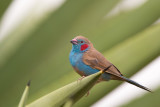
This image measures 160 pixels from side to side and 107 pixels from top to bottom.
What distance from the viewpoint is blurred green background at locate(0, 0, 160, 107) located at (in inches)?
75.6

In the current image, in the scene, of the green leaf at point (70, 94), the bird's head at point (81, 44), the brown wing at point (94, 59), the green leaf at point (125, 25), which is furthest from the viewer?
the green leaf at point (125, 25)

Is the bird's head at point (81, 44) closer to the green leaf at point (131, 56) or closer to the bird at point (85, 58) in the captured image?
the bird at point (85, 58)

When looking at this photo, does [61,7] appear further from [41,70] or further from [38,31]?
[41,70]

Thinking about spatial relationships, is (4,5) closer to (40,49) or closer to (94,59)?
(40,49)

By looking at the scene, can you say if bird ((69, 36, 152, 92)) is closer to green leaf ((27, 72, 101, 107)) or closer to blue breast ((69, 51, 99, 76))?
blue breast ((69, 51, 99, 76))

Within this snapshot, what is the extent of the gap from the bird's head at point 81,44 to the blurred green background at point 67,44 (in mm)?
103

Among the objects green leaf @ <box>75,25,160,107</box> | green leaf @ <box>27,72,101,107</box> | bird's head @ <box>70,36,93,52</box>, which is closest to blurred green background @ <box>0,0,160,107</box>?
green leaf @ <box>75,25,160,107</box>

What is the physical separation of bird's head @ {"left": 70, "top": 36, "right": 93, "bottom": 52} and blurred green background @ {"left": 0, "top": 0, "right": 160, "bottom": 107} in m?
0.10

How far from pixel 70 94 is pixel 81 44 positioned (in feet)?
3.57

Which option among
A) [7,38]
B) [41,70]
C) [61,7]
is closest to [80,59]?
[41,70]

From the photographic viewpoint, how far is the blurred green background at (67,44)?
192 centimetres

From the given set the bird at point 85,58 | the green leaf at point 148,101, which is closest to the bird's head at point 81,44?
the bird at point 85,58

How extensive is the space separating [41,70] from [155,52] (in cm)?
74


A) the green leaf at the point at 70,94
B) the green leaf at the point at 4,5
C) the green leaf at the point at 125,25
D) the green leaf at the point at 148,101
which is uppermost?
the green leaf at the point at 4,5
